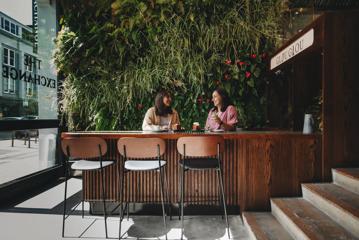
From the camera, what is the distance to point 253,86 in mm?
4969

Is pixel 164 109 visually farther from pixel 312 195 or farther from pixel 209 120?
pixel 312 195

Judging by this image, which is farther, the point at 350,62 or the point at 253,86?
the point at 253,86

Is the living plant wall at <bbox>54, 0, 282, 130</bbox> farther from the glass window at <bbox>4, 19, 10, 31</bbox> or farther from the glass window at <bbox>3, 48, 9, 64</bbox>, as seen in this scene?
the glass window at <bbox>3, 48, 9, 64</bbox>

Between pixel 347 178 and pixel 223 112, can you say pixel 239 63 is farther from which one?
pixel 347 178

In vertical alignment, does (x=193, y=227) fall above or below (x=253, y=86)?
below

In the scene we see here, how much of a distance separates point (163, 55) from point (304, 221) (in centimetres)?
370

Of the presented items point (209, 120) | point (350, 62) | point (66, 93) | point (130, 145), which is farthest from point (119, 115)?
point (350, 62)

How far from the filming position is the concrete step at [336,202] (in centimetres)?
225

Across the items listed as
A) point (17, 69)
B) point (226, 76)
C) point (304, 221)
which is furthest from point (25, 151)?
point (304, 221)

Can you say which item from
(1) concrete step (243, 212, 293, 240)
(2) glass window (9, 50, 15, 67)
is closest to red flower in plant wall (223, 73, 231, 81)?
(1) concrete step (243, 212, 293, 240)

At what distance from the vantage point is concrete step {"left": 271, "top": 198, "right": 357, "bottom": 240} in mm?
2242

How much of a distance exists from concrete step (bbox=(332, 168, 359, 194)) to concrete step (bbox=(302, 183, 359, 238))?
0.05 m

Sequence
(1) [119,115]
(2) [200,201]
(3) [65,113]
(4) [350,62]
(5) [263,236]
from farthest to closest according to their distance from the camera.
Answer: (3) [65,113] → (1) [119,115] → (2) [200,201] → (4) [350,62] → (5) [263,236]

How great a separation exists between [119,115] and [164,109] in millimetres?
1409
